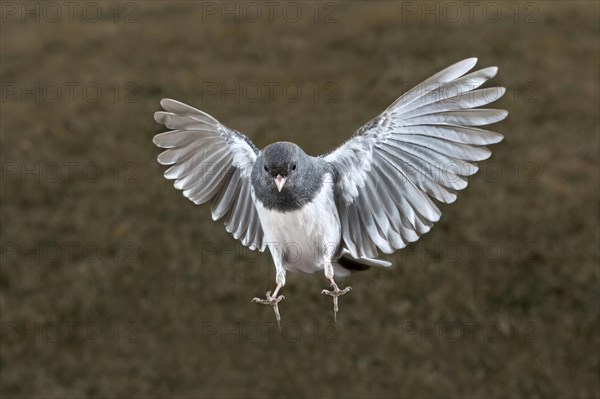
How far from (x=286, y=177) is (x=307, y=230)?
8.9 inches

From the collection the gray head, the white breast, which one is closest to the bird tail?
the white breast

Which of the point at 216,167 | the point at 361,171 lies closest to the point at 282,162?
the point at 361,171

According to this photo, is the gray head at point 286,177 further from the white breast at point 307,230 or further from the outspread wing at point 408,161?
the outspread wing at point 408,161

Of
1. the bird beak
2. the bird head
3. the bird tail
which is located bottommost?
the bird tail

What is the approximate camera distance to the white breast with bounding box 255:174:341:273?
109 inches

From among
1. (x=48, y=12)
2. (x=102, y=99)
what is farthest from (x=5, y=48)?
(x=102, y=99)

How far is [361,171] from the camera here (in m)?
2.98

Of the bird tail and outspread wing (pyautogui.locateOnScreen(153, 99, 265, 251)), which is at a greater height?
outspread wing (pyautogui.locateOnScreen(153, 99, 265, 251))

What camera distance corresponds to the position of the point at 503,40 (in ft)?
39.2

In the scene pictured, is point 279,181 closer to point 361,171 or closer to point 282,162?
point 282,162

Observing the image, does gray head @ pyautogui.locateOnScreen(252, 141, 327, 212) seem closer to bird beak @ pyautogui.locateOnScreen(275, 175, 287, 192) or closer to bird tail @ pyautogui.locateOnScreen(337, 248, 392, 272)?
bird beak @ pyautogui.locateOnScreen(275, 175, 287, 192)

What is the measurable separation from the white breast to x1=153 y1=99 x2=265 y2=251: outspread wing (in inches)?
13.9

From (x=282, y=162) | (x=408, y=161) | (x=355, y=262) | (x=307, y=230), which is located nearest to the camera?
(x=282, y=162)

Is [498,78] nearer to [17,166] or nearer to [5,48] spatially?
[17,166]
